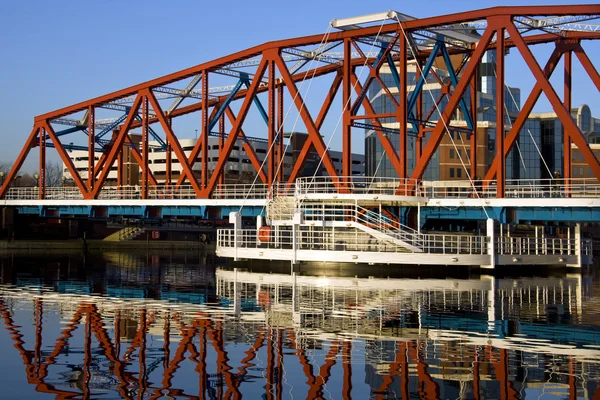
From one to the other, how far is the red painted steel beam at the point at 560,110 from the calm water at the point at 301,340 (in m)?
8.43

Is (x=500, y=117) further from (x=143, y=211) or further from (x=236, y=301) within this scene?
(x=143, y=211)

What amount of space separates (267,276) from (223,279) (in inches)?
120

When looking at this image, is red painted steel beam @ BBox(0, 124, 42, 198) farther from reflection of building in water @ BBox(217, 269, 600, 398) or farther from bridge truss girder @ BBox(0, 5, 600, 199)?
reflection of building in water @ BBox(217, 269, 600, 398)

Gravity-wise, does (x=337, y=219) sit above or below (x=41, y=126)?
below

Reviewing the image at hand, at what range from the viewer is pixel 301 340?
2688 cm

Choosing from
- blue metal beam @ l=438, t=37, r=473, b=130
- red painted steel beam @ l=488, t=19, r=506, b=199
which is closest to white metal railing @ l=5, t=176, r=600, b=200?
red painted steel beam @ l=488, t=19, r=506, b=199

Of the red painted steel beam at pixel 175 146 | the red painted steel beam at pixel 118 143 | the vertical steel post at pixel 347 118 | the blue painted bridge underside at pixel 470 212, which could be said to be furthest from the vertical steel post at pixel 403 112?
the red painted steel beam at pixel 118 143

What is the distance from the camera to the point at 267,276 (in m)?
55.0

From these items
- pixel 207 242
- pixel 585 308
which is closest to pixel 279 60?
pixel 585 308

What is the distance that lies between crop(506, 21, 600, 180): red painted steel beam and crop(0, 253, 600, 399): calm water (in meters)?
8.43

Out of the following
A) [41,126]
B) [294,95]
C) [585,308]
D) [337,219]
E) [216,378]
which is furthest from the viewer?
[41,126]

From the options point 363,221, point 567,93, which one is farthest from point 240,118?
point 567,93

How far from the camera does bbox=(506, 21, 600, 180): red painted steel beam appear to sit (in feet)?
172

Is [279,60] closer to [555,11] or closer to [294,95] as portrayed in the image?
[294,95]
